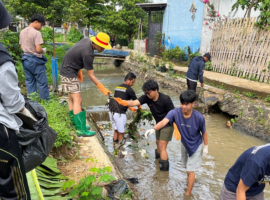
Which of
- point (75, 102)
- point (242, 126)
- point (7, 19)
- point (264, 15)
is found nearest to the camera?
point (7, 19)

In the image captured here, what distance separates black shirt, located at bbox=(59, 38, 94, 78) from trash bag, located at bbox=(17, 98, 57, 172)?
2.12 m

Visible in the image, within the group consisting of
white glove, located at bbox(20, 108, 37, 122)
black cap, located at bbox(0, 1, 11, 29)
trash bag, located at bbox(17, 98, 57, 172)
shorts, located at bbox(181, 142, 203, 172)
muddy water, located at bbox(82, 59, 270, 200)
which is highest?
black cap, located at bbox(0, 1, 11, 29)

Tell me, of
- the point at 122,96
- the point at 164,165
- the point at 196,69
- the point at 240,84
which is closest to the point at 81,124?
the point at 122,96

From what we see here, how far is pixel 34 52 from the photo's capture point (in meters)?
4.83

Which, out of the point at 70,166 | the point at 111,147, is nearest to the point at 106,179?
the point at 70,166

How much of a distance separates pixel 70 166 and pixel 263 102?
5.92 metres

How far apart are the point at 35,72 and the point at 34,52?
41 cm

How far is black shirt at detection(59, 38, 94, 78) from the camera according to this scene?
410cm

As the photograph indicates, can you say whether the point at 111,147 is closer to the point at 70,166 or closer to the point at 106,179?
the point at 70,166

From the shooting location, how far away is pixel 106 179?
8.11 feet

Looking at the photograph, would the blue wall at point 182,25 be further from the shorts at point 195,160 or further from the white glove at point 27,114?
the white glove at point 27,114

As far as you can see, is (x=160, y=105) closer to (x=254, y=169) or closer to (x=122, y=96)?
(x=122, y=96)

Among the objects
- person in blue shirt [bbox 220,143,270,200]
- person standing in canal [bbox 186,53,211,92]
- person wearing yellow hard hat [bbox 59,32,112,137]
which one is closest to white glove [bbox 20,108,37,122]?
person in blue shirt [bbox 220,143,270,200]

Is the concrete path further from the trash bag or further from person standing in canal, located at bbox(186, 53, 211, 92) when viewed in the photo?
the trash bag
